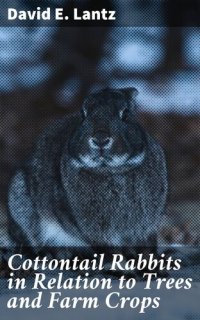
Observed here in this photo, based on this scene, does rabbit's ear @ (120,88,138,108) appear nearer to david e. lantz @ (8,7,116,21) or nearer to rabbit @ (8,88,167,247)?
rabbit @ (8,88,167,247)

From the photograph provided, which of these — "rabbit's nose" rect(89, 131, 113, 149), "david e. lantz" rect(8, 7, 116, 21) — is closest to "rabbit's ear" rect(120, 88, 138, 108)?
"rabbit's nose" rect(89, 131, 113, 149)

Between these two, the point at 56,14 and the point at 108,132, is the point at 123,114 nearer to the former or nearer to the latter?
the point at 108,132

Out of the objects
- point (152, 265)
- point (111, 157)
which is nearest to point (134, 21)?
point (111, 157)

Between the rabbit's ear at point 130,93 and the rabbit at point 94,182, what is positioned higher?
the rabbit's ear at point 130,93

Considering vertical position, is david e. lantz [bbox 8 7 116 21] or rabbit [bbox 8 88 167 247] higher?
david e. lantz [bbox 8 7 116 21]

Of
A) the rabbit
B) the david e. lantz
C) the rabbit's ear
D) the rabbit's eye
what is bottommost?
the rabbit

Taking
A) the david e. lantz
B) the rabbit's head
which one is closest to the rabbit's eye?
the rabbit's head

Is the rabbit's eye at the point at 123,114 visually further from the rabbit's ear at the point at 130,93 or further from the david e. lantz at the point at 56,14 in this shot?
the david e. lantz at the point at 56,14

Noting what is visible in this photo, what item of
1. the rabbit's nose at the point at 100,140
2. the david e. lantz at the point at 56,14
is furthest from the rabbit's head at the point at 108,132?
the david e. lantz at the point at 56,14
